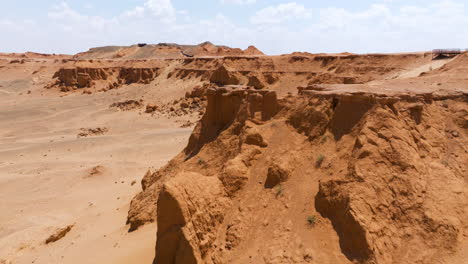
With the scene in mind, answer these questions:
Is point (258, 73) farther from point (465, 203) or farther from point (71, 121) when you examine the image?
point (465, 203)

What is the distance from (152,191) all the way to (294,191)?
4202mm

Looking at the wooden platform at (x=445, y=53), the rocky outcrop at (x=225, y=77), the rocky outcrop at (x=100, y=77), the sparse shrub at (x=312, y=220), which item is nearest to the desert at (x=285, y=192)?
the sparse shrub at (x=312, y=220)

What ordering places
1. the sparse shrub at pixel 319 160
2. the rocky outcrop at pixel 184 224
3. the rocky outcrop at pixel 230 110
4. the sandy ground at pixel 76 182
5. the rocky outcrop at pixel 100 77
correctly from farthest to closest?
the rocky outcrop at pixel 100 77 < the rocky outcrop at pixel 230 110 < the sandy ground at pixel 76 182 < the sparse shrub at pixel 319 160 < the rocky outcrop at pixel 184 224

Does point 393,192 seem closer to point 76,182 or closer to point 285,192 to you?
point 285,192

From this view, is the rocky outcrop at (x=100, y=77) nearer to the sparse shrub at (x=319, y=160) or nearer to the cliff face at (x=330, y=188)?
the cliff face at (x=330, y=188)

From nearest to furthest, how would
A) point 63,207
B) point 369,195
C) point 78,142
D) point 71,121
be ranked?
point 369,195, point 63,207, point 78,142, point 71,121

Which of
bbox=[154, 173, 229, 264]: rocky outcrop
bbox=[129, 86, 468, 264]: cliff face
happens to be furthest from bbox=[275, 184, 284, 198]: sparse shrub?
bbox=[154, 173, 229, 264]: rocky outcrop

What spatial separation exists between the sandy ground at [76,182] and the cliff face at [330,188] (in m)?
1.36

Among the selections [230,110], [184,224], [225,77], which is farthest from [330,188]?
[225,77]

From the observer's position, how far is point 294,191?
7.05m

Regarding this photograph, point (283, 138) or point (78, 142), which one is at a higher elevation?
point (283, 138)

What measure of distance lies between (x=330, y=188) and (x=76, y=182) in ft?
39.4

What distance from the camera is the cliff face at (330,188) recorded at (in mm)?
6027

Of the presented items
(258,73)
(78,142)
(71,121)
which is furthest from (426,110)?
(71,121)
